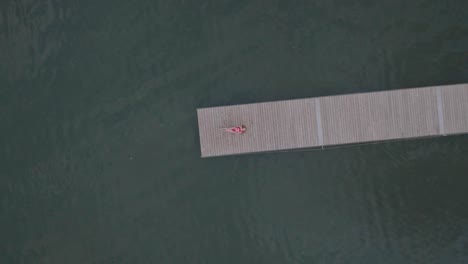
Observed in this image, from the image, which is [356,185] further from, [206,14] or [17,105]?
[17,105]

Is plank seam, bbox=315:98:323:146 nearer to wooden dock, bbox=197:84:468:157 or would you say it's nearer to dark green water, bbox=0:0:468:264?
wooden dock, bbox=197:84:468:157

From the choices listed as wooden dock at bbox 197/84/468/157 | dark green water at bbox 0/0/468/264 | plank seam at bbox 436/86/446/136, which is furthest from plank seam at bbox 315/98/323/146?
plank seam at bbox 436/86/446/136

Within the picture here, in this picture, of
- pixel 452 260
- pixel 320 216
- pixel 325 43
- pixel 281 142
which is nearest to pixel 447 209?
pixel 452 260

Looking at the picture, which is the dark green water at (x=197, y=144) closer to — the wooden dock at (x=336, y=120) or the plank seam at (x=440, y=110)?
the wooden dock at (x=336, y=120)

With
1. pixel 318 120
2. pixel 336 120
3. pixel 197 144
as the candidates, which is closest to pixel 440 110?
pixel 336 120

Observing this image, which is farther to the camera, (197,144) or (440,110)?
(197,144)

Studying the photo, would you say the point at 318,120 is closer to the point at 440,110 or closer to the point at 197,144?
the point at 440,110
